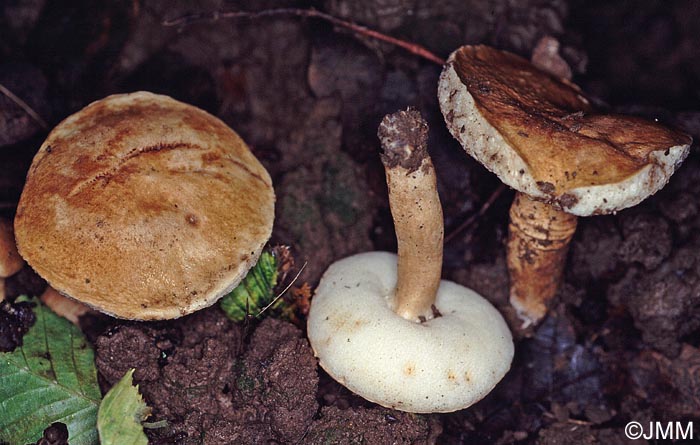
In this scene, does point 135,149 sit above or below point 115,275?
above

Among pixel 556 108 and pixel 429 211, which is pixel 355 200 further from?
pixel 556 108

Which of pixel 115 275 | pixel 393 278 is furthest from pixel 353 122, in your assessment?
pixel 115 275

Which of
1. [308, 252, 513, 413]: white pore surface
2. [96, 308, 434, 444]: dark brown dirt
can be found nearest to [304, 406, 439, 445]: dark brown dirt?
[96, 308, 434, 444]: dark brown dirt

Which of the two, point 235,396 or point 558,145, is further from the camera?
point 235,396

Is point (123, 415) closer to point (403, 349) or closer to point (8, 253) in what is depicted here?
point (8, 253)

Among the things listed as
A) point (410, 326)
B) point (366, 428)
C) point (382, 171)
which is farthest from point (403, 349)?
point (382, 171)

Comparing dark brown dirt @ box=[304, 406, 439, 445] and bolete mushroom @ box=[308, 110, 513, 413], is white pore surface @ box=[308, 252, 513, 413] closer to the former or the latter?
bolete mushroom @ box=[308, 110, 513, 413]
